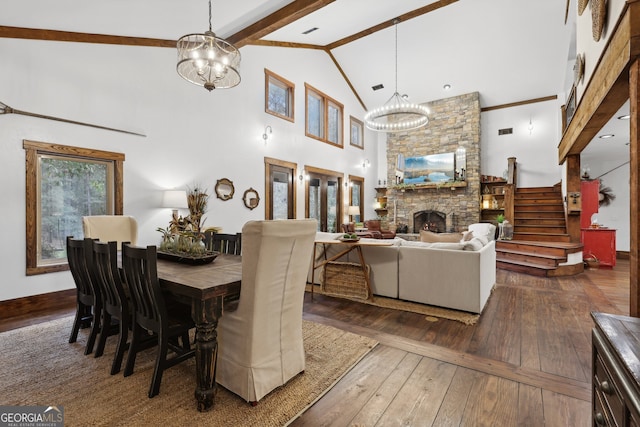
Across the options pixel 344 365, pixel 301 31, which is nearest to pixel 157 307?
pixel 344 365

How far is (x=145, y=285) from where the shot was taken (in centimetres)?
189

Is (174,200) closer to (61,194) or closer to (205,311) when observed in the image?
(61,194)

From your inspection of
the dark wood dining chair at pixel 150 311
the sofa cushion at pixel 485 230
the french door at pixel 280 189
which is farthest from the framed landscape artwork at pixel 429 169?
the dark wood dining chair at pixel 150 311

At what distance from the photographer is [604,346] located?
1.06m

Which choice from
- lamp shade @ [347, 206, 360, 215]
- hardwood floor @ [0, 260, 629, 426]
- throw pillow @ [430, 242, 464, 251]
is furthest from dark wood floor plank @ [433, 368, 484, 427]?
lamp shade @ [347, 206, 360, 215]

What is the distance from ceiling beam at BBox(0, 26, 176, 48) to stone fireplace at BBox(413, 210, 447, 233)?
26.5 ft

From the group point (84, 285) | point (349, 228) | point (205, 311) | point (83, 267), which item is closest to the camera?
point (205, 311)

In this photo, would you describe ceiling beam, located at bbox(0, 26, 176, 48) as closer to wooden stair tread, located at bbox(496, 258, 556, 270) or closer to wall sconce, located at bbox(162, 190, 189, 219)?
wall sconce, located at bbox(162, 190, 189, 219)

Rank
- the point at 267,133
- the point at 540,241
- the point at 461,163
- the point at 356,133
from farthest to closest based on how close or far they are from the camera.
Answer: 1. the point at 356,133
2. the point at 461,163
3. the point at 540,241
4. the point at 267,133

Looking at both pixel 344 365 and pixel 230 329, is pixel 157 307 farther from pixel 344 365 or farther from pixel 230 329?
pixel 344 365

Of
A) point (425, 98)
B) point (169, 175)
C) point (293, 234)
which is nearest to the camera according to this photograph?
point (293, 234)

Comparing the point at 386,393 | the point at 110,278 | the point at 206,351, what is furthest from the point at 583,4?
the point at 110,278

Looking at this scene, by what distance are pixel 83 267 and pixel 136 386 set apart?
1.16 meters

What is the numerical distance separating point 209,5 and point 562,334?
5247 millimetres
